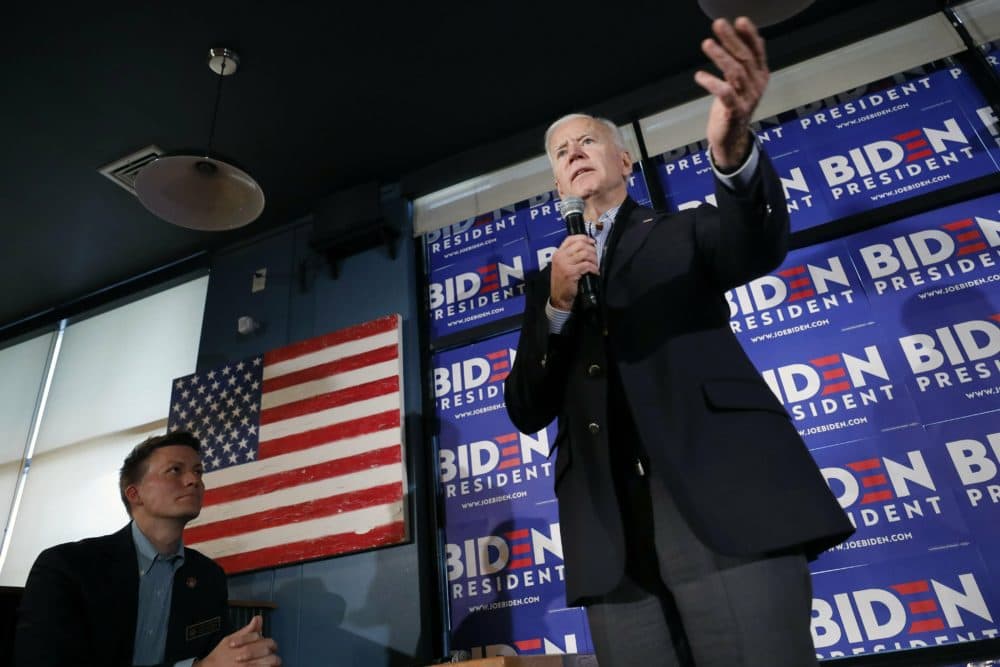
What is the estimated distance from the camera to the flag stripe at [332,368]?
339 cm

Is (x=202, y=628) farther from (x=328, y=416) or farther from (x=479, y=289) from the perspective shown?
(x=479, y=289)

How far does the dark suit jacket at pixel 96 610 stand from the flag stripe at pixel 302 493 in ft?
3.40

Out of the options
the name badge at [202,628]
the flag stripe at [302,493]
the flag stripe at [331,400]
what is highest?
the flag stripe at [331,400]

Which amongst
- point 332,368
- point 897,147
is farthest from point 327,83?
point 897,147

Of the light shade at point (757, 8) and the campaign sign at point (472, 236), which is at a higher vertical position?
the campaign sign at point (472, 236)

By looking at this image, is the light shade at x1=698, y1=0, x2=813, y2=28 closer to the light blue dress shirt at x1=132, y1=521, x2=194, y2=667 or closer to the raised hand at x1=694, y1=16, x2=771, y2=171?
the raised hand at x1=694, y1=16, x2=771, y2=171

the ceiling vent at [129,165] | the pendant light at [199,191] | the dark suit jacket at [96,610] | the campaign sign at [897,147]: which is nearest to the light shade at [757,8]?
the campaign sign at [897,147]

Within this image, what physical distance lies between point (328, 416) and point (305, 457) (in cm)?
24

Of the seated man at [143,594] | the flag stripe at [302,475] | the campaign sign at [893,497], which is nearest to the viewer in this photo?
the seated man at [143,594]

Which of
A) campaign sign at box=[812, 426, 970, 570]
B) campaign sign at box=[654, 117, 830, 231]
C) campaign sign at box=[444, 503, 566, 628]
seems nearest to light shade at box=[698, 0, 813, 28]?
campaign sign at box=[654, 117, 830, 231]

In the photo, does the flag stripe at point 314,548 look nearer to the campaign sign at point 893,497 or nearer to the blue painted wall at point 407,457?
the blue painted wall at point 407,457

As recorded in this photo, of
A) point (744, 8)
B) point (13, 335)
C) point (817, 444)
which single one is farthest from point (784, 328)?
point (13, 335)

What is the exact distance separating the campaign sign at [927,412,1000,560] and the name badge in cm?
253

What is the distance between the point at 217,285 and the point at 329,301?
99 centimetres
